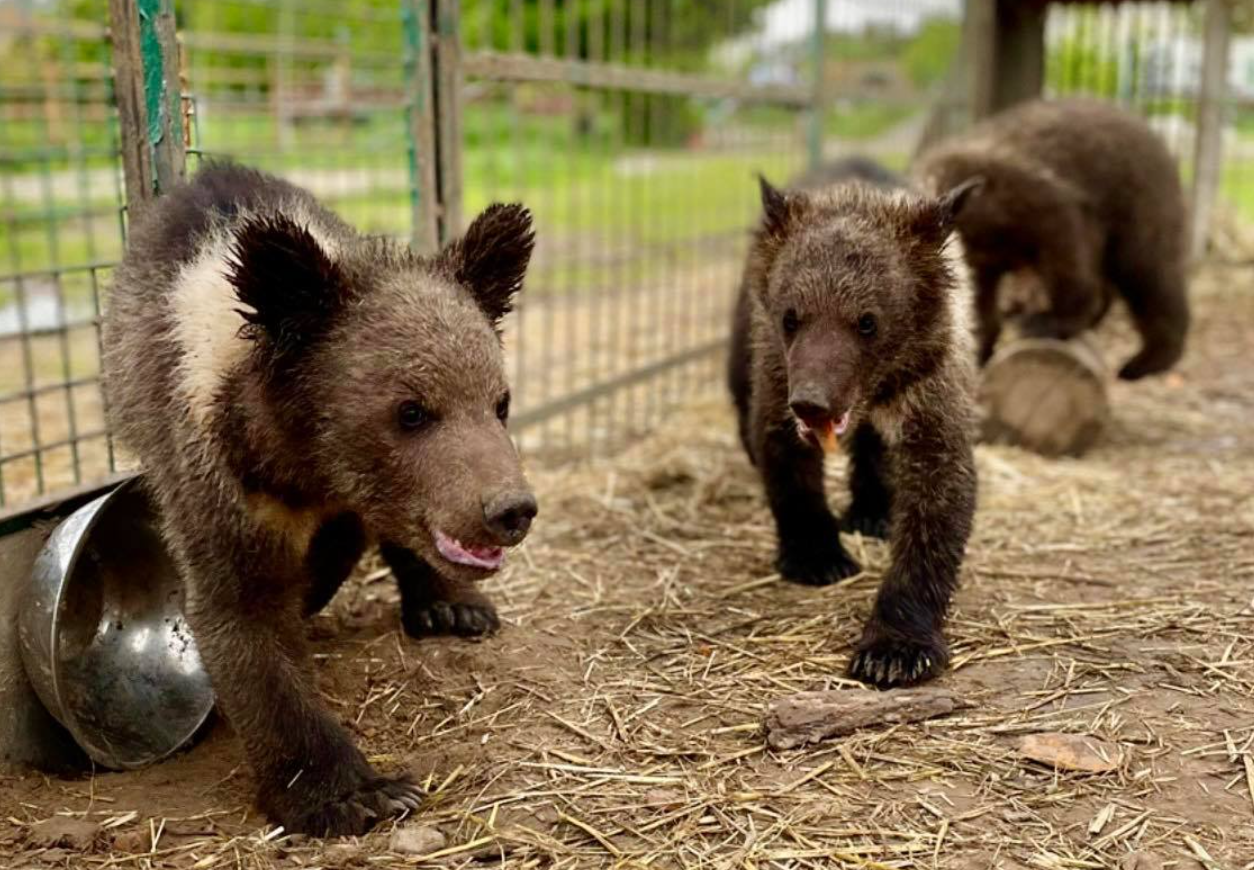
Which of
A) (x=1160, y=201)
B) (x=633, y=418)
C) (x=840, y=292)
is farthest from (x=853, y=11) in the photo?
(x=840, y=292)

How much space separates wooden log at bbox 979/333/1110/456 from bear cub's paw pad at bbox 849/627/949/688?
319 cm

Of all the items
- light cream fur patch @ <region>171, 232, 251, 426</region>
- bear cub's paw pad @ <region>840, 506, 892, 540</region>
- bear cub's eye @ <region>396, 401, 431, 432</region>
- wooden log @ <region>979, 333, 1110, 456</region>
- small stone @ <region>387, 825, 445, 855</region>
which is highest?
light cream fur patch @ <region>171, 232, 251, 426</region>

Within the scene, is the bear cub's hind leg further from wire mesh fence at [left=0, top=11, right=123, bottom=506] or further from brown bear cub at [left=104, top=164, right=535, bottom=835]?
wire mesh fence at [left=0, top=11, right=123, bottom=506]

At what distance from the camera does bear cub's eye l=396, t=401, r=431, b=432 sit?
3.18 meters

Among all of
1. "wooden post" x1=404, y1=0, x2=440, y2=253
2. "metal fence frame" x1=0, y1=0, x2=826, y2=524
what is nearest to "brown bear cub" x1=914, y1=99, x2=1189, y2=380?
"metal fence frame" x1=0, y1=0, x2=826, y2=524

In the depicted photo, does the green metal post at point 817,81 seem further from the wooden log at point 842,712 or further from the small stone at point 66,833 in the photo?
the small stone at point 66,833

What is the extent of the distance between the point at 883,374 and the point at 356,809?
224cm

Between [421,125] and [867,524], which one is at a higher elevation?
[421,125]

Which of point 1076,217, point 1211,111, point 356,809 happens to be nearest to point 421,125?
point 356,809

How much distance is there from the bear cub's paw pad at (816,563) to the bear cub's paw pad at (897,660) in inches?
31.0

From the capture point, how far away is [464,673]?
416cm

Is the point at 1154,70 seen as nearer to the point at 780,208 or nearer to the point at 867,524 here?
the point at 867,524

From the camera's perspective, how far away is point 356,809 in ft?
10.8

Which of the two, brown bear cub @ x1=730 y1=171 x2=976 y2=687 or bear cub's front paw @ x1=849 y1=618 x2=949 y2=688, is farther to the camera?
brown bear cub @ x1=730 y1=171 x2=976 y2=687
